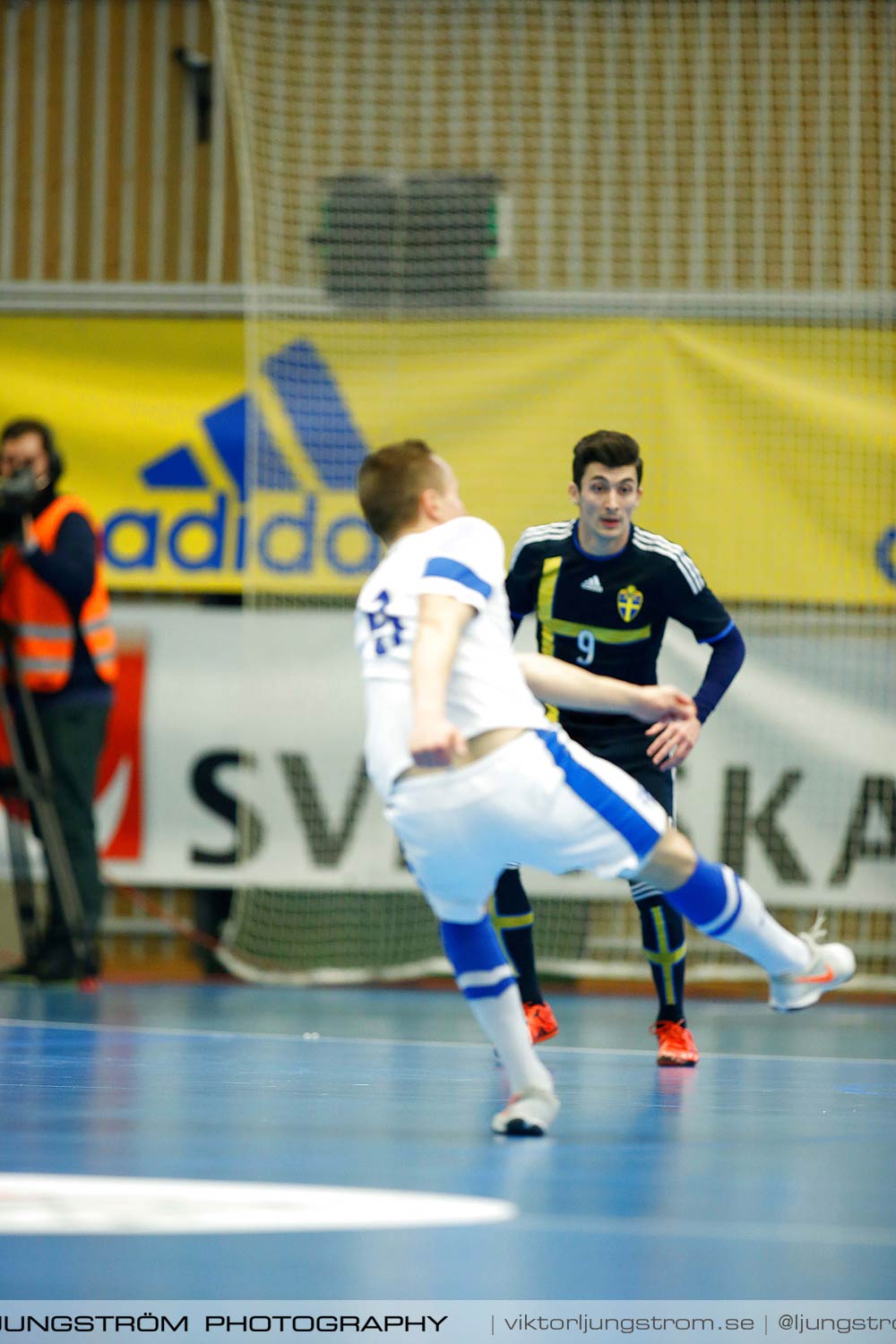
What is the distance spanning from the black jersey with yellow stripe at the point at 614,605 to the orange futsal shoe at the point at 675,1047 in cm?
90

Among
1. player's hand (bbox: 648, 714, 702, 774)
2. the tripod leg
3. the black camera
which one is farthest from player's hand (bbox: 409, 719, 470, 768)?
the tripod leg

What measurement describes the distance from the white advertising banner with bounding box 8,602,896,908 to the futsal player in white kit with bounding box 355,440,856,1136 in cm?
446

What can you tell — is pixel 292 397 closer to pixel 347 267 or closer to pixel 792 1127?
pixel 347 267

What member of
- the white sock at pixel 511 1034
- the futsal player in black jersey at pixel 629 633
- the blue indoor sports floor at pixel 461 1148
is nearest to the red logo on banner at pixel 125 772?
the blue indoor sports floor at pixel 461 1148

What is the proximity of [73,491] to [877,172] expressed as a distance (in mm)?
4190

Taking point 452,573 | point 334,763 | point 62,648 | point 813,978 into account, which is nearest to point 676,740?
point 813,978

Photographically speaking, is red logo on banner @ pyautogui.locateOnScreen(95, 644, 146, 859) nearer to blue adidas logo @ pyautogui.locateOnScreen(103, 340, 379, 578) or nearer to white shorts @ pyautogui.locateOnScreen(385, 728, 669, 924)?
blue adidas logo @ pyautogui.locateOnScreen(103, 340, 379, 578)

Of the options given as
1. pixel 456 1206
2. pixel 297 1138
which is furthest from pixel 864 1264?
pixel 297 1138

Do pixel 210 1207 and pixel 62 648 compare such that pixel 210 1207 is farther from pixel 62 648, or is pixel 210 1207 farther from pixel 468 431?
pixel 468 431

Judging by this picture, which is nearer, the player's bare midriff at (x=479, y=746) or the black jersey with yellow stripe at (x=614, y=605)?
the player's bare midriff at (x=479, y=746)

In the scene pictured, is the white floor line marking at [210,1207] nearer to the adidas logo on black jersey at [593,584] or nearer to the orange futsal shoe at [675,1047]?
the orange futsal shoe at [675,1047]

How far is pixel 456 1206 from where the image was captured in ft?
10.2

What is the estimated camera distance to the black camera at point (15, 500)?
24.9 ft

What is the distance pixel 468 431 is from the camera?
8.66 m
